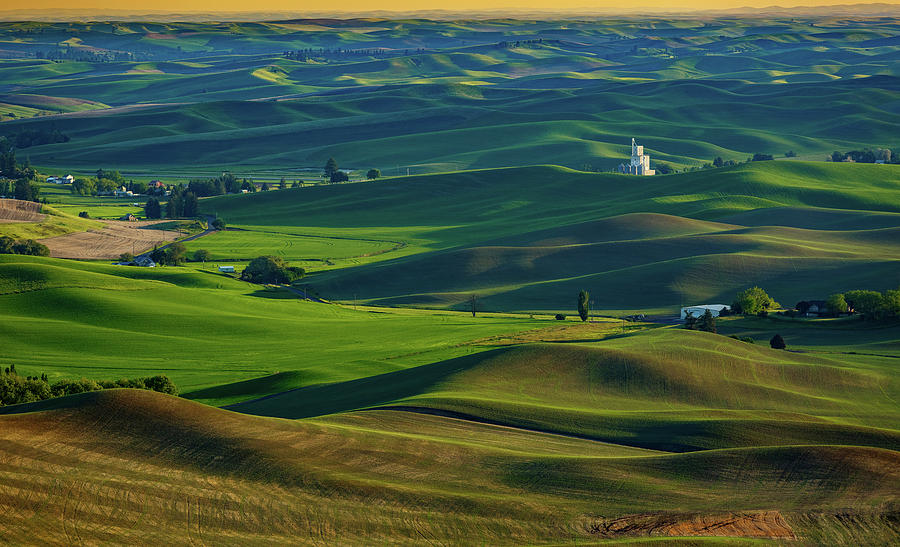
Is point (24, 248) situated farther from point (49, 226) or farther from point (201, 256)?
point (201, 256)

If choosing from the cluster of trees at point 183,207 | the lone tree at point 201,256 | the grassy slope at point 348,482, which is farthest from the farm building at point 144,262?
the grassy slope at point 348,482

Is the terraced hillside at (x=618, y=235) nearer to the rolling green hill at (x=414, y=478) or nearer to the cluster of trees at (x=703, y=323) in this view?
the cluster of trees at (x=703, y=323)

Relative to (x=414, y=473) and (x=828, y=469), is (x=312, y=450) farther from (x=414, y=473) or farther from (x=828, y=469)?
(x=828, y=469)

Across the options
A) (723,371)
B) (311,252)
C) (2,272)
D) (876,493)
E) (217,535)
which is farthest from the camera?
(311,252)

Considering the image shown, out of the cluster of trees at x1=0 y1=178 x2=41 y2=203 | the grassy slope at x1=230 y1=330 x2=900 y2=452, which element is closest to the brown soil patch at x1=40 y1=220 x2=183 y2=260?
the cluster of trees at x1=0 y1=178 x2=41 y2=203

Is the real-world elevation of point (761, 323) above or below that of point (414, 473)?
below

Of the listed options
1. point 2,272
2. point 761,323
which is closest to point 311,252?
point 2,272

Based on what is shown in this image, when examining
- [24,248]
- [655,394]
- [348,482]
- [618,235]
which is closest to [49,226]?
[24,248]
